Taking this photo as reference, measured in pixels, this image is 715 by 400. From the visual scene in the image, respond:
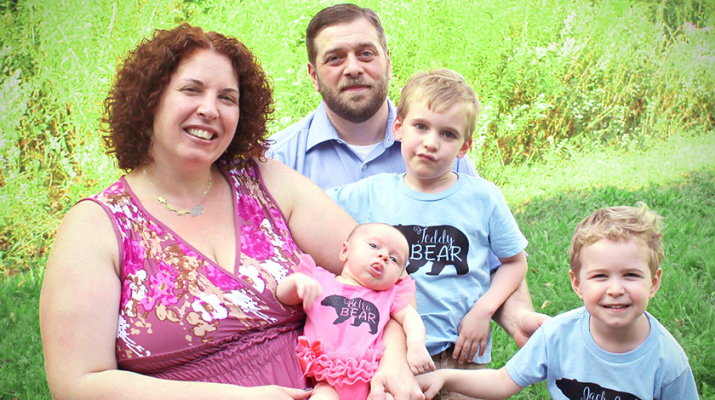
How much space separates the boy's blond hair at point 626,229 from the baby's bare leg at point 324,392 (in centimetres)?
92

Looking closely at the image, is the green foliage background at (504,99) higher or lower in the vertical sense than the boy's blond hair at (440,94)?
higher

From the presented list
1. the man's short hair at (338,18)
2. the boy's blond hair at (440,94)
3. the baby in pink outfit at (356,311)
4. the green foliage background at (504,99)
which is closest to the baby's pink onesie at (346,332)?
the baby in pink outfit at (356,311)

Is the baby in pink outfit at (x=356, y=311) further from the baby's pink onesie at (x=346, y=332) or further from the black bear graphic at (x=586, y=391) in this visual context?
the black bear graphic at (x=586, y=391)

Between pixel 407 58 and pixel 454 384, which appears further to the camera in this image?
pixel 407 58

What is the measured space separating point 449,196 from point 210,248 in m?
0.98

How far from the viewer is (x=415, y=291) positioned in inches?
101

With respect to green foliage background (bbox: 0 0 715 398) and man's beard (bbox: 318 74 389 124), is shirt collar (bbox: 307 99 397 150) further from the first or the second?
→ green foliage background (bbox: 0 0 715 398)

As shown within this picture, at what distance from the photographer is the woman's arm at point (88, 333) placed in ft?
6.53

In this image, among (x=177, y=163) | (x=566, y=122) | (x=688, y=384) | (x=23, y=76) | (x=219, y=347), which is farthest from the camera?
A: (x=566, y=122)

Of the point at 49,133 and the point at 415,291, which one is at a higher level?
the point at 49,133

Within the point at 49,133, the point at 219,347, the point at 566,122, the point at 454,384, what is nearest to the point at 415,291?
the point at 454,384

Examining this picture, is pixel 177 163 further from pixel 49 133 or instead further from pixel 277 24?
pixel 277 24

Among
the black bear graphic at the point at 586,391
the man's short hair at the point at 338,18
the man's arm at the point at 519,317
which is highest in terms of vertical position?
the man's short hair at the point at 338,18

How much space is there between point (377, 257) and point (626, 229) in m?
0.83
